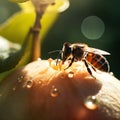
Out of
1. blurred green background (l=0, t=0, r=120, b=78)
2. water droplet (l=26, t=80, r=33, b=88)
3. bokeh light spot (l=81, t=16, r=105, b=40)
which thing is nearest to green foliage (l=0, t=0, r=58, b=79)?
water droplet (l=26, t=80, r=33, b=88)

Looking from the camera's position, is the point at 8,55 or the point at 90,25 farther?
the point at 90,25

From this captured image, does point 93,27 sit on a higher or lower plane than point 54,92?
lower

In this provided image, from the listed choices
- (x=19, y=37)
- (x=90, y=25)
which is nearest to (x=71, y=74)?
(x=19, y=37)

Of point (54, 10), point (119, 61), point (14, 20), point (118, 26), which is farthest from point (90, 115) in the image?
point (118, 26)

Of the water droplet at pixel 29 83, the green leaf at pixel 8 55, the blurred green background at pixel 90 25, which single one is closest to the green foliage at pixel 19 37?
the green leaf at pixel 8 55

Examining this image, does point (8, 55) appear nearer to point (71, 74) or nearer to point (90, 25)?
point (71, 74)

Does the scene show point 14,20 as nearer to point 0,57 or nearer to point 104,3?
point 0,57
